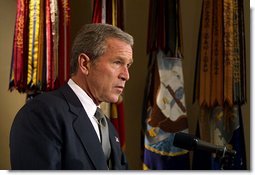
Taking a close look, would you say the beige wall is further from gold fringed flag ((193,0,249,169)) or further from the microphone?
the microphone

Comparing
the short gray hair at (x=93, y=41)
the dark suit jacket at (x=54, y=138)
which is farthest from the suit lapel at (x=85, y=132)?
the short gray hair at (x=93, y=41)

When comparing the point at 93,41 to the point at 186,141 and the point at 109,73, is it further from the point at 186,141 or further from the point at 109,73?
the point at 186,141

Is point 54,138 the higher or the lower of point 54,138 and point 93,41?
the lower

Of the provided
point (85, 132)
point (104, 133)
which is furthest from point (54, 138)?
point (104, 133)

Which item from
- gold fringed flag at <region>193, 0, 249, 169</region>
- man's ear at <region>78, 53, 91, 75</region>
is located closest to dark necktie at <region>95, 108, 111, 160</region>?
man's ear at <region>78, 53, 91, 75</region>

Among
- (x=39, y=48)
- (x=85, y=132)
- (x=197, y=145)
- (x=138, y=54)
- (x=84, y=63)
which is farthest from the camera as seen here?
(x=138, y=54)

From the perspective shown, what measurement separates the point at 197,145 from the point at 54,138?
0.40 metres

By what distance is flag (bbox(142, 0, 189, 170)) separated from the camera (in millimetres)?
1669

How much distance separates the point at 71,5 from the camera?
5.37 ft

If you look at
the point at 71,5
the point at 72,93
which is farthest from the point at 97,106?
the point at 71,5

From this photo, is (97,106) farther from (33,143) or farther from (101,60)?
(33,143)

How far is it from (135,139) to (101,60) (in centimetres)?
52

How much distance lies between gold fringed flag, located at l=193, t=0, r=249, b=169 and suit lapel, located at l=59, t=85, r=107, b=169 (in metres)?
0.54

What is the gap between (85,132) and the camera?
3.95 ft
